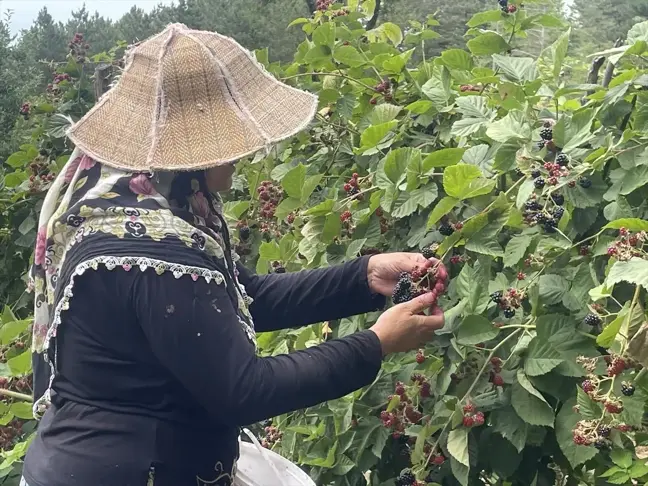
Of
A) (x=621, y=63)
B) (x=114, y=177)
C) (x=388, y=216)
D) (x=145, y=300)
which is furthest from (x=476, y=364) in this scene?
(x=621, y=63)

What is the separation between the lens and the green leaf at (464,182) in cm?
145

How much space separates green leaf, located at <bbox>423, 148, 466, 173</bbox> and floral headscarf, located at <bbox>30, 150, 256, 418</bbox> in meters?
0.44

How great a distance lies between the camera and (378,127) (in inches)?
71.4

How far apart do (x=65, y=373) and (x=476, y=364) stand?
2.41 ft

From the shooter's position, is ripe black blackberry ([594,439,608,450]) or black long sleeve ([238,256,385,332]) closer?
ripe black blackberry ([594,439,608,450])

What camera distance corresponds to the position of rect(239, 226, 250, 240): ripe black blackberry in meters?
2.40

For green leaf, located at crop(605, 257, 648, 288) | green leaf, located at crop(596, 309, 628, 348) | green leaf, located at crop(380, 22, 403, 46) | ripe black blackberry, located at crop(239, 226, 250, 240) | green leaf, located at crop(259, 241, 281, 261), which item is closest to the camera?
green leaf, located at crop(605, 257, 648, 288)

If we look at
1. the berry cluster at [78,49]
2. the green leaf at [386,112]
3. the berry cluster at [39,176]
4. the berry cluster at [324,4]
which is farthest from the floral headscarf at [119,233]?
the berry cluster at [78,49]

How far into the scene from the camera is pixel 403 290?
1.49m

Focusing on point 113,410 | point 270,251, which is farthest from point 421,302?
point 270,251

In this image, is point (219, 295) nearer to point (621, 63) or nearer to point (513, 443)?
point (513, 443)

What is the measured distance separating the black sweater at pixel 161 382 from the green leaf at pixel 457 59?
35.8 inches

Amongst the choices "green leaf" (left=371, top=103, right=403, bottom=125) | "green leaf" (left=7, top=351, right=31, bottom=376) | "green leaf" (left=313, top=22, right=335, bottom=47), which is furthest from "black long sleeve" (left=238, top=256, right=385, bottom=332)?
"green leaf" (left=313, top=22, right=335, bottom=47)

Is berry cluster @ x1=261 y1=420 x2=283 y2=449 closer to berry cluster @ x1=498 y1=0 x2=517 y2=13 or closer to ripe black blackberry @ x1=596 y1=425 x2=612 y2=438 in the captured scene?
ripe black blackberry @ x1=596 y1=425 x2=612 y2=438
